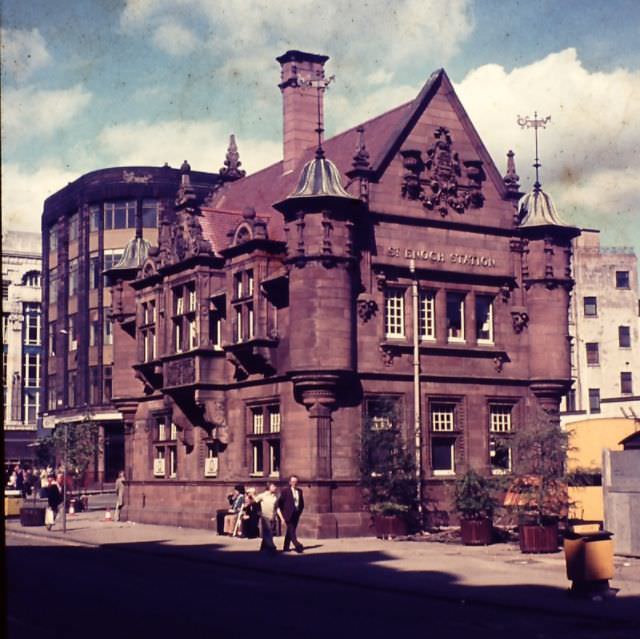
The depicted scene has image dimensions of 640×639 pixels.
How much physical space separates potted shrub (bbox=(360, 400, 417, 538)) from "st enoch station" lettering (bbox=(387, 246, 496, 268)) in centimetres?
601

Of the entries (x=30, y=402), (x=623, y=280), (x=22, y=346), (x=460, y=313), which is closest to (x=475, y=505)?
(x=460, y=313)

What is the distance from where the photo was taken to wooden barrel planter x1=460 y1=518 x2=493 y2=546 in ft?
103

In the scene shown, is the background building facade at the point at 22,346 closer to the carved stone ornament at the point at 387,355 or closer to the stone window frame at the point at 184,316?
the stone window frame at the point at 184,316

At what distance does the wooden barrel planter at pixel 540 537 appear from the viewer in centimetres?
2867

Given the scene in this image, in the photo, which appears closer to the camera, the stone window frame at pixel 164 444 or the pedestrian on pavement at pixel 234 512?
the pedestrian on pavement at pixel 234 512

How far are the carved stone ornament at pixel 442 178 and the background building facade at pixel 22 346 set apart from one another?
7125 centimetres

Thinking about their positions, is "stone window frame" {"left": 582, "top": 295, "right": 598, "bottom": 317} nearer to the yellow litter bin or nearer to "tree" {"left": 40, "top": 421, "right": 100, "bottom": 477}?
"tree" {"left": 40, "top": 421, "right": 100, "bottom": 477}

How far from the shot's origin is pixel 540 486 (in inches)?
1139

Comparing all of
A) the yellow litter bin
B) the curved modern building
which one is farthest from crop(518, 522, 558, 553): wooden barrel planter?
the curved modern building

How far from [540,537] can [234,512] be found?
11.2 metres

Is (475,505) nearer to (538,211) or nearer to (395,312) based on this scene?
(395,312)

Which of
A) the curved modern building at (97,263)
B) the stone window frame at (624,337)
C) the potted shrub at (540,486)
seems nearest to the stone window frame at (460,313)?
the potted shrub at (540,486)

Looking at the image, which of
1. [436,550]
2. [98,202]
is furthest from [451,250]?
[98,202]

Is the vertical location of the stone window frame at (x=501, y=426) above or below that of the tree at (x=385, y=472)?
above
